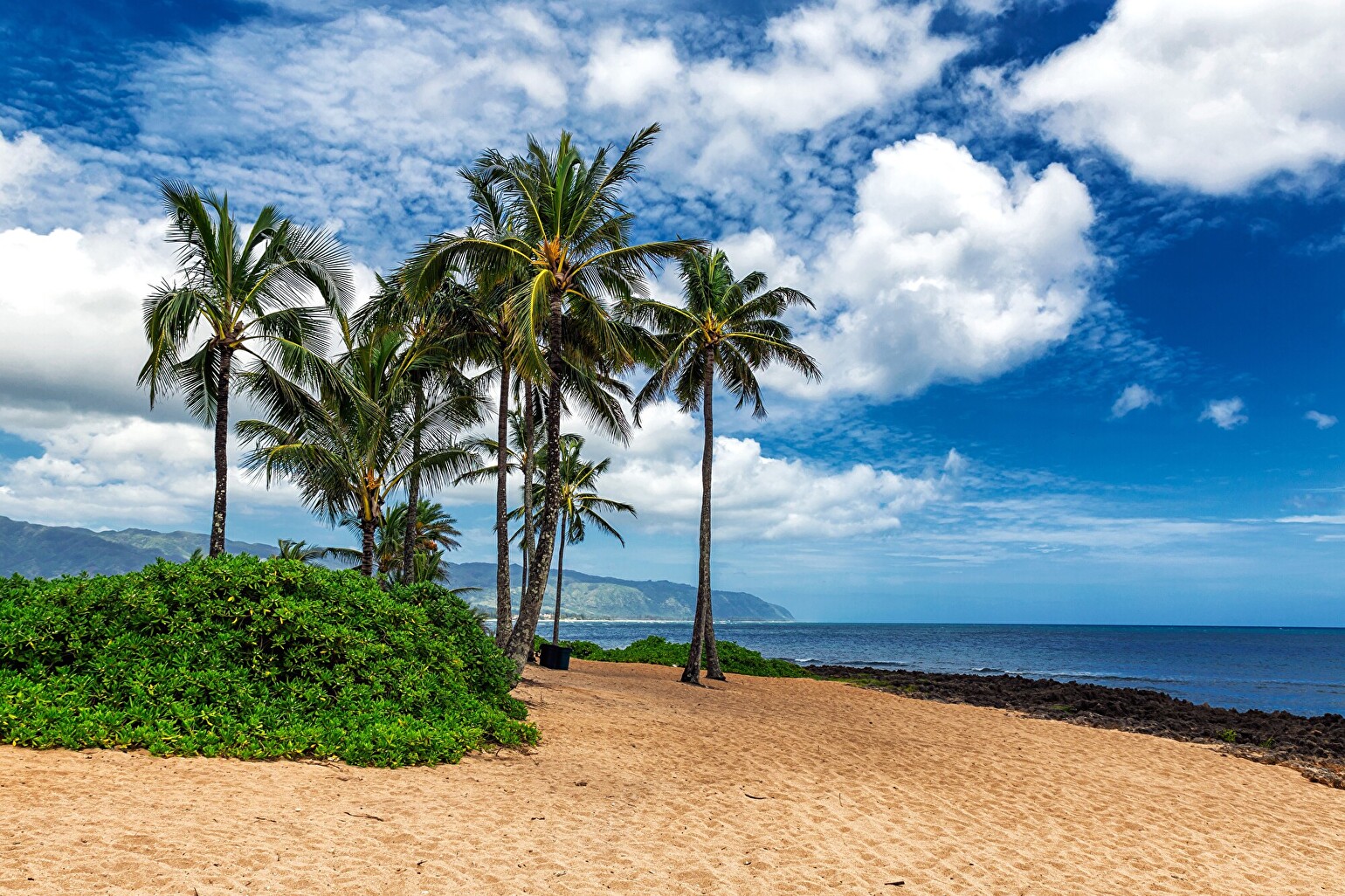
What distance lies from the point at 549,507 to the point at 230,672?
279 inches

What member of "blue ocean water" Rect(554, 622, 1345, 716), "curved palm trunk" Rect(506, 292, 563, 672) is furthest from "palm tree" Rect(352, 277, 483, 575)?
"blue ocean water" Rect(554, 622, 1345, 716)

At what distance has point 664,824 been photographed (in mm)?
6852

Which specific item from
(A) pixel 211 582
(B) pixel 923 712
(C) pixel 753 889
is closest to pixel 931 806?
(C) pixel 753 889

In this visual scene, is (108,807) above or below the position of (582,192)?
below

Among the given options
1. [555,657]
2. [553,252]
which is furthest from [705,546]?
[553,252]

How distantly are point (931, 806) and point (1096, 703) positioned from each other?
16.8 meters

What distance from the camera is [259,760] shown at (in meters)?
7.11

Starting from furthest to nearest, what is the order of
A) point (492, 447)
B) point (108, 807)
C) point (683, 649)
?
point (683, 649)
point (492, 447)
point (108, 807)

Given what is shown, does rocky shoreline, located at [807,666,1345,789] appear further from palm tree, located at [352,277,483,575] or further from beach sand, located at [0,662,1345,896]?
palm tree, located at [352,277,483,575]

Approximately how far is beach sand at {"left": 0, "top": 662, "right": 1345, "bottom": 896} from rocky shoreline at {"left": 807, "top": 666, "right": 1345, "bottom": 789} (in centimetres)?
Answer: 428

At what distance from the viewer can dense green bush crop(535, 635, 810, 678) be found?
26.4 meters

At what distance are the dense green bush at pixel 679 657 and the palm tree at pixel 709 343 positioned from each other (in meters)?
4.64

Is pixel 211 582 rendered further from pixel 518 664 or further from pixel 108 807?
pixel 518 664

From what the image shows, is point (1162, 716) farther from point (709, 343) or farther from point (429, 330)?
point (429, 330)
